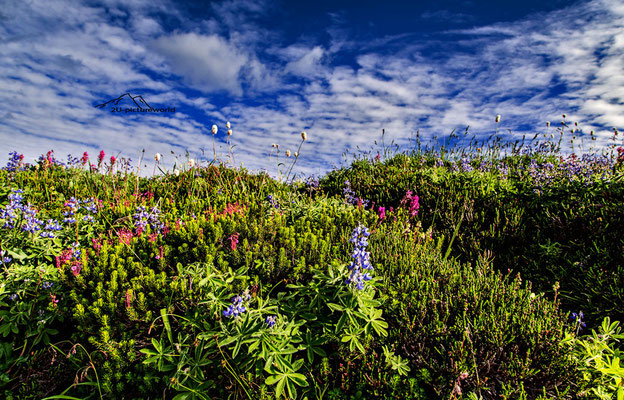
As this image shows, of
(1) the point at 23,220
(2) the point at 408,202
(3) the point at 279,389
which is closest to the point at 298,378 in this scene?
(3) the point at 279,389

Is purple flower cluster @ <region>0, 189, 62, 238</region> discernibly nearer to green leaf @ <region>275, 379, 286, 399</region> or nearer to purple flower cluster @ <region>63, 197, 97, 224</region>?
purple flower cluster @ <region>63, 197, 97, 224</region>

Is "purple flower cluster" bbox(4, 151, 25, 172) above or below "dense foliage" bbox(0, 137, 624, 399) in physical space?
above

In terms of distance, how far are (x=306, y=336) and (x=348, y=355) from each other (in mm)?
381

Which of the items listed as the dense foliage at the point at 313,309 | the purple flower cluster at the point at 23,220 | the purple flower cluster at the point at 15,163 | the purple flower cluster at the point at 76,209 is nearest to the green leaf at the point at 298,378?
the dense foliage at the point at 313,309

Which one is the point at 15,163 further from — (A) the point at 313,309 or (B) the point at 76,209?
(A) the point at 313,309

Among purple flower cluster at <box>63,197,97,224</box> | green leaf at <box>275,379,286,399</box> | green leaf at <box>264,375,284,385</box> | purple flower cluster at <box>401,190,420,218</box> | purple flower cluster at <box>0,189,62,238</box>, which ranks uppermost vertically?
purple flower cluster at <box>401,190,420,218</box>

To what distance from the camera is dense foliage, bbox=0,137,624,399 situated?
2.42 meters

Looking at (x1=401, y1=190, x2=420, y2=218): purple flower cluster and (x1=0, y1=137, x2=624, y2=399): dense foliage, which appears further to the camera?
(x1=401, y1=190, x2=420, y2=218): purple flower cluster

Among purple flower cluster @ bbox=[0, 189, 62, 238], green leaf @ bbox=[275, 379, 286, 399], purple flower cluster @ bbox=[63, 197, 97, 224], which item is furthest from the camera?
purple flower cluster @ bbox=[63, 197, 97, 224]

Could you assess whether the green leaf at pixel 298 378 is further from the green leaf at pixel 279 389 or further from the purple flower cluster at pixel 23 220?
the purple flower cluster at pixel 23 220

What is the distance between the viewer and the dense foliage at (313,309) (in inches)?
95.3

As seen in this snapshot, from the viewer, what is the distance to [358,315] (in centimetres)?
236

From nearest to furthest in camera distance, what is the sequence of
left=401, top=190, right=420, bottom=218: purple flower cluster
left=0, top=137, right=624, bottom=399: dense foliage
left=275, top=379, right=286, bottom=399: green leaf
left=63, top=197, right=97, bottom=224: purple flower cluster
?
left=275, top=379, right=286, bottom=399: green leaf
left=0, top=137, right=624, bottom=399: dense foliage
left=63, top=197, right=97, bottom=224: purple flower cluster
left=401, top=190, right=420, bottom=218: purple flower cluster

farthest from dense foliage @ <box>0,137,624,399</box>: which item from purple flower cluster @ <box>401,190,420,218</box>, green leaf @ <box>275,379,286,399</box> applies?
purple flower cluster @ <box>401,190,420,218</box>
